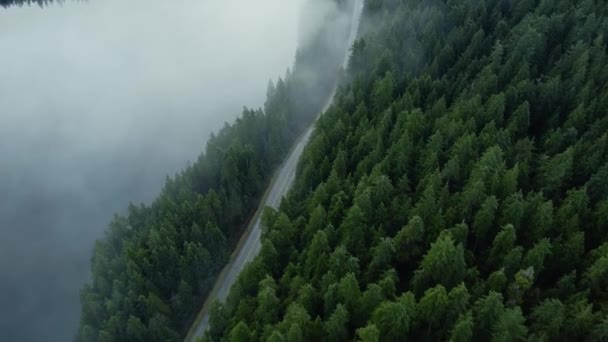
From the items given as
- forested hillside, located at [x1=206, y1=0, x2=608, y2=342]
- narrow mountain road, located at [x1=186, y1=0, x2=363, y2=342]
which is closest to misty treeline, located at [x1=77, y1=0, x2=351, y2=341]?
narrow mountain road, located at [x1=186, y1=0, x2=363, y2=342]

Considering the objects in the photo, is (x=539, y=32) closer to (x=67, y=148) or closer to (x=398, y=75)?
(x=398, y=75)

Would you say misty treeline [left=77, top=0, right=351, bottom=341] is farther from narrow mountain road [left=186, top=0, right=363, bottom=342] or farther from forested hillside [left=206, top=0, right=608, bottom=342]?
forested hillside [left=206, top=0, right=608, bottom=342]

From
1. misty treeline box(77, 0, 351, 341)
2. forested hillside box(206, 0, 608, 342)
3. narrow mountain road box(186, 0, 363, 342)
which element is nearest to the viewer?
forested hillside box(206, 0, 608, 342)

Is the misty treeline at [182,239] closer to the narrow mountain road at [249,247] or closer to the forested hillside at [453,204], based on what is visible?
the narrow mountain road at [249,247]

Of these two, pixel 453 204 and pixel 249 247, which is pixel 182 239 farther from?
pixel 453 204

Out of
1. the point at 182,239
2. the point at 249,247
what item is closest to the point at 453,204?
the point at 249,247

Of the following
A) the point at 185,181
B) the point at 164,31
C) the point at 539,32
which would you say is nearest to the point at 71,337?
the point at 185,181
